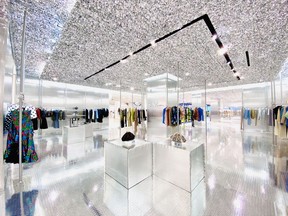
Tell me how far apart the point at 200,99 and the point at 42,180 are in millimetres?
11068

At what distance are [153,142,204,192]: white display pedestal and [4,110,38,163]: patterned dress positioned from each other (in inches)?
91.9

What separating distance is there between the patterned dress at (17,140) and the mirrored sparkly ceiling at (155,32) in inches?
70.4

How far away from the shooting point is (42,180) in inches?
93.0

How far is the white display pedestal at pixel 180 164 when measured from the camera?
6.49 feet

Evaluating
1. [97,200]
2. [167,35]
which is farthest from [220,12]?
[97,200]

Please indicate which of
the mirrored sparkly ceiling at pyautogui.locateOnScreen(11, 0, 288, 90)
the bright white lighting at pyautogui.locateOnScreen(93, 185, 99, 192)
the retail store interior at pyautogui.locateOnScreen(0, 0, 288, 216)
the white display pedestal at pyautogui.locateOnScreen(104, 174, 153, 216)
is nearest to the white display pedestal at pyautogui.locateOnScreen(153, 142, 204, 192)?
the retail store interior at pyautogui.locateOnScreen(0, 0, 288, 216)

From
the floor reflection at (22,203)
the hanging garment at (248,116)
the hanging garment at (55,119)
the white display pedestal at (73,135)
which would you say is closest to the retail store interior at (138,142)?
the floor reflection at (22,203)

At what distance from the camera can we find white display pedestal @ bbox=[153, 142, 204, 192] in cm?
198

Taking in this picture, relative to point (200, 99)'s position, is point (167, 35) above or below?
above

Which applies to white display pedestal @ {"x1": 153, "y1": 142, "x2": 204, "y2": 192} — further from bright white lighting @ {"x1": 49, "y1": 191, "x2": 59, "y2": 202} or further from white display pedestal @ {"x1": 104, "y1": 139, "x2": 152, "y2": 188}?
bright white lighting @ {"x1": 49, "y1": 191, "x2": 59, "y2": 202}

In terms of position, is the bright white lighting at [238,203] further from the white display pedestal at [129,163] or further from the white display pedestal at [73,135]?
the white display pedestal at [73,135]

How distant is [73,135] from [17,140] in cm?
313

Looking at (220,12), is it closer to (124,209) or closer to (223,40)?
(223,40)

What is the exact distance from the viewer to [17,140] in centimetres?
217
